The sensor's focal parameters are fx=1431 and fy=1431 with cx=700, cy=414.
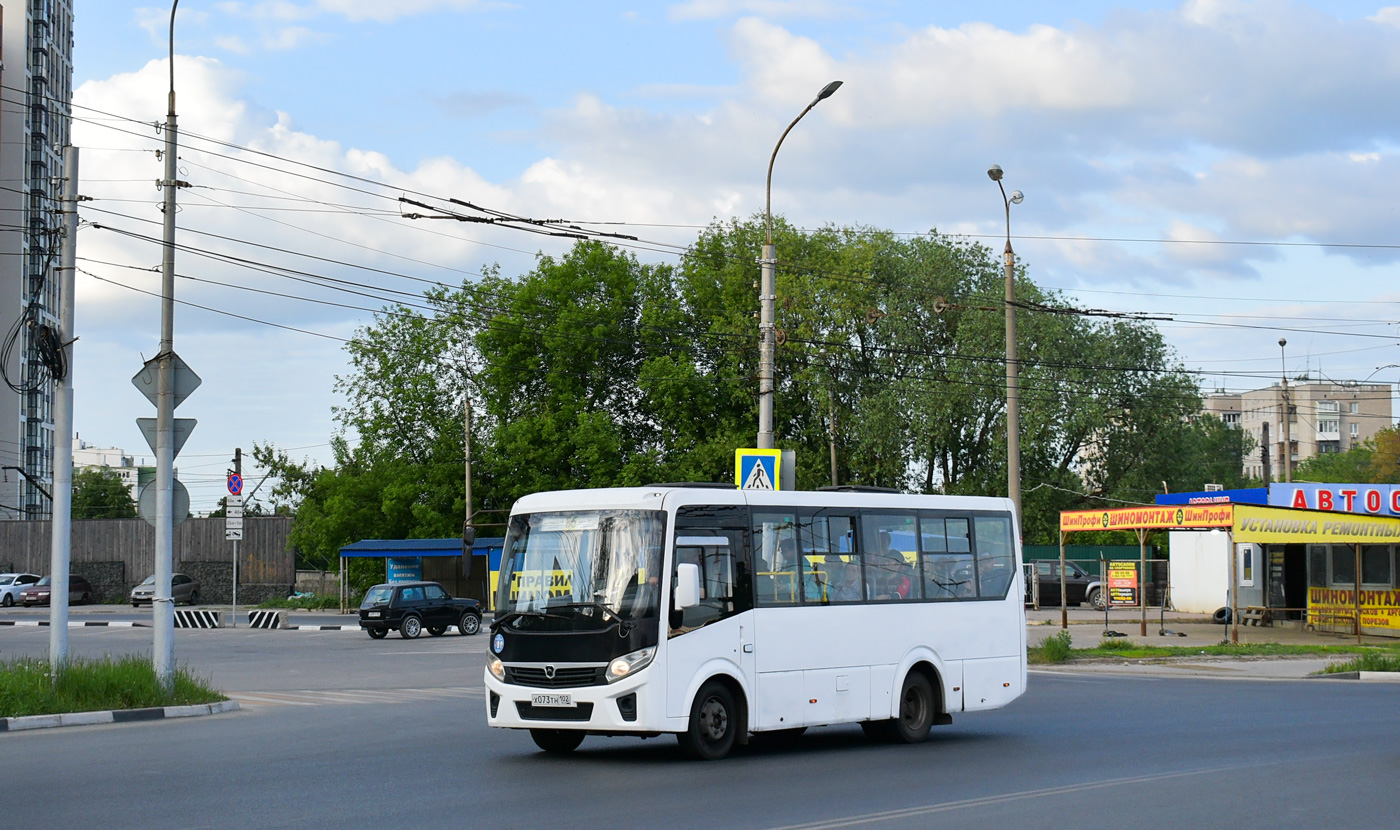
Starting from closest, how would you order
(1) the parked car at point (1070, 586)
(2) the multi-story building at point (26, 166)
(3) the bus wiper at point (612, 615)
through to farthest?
(3) the bus wiper at point (612, 615) → (1) the parked car at point (1070, 586) → (2) the multi-story building at point (26, 166)

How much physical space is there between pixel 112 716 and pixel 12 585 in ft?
179

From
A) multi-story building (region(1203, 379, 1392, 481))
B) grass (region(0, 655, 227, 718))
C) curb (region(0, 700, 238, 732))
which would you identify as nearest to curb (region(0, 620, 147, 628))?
grass (region(0, 655, 227, 718))

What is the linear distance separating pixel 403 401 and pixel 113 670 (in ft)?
145

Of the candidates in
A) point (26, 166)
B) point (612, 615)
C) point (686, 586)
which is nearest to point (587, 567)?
point (612, 615)

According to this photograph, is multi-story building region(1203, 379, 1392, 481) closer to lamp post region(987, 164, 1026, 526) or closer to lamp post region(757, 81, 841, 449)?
lamp post region(987, 164, 1026, 526)

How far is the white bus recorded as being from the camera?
1237 centimetres

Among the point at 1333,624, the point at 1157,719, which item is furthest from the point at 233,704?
the point at 1333,624

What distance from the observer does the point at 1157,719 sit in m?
17.2

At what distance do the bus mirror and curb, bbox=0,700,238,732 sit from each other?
790 cm

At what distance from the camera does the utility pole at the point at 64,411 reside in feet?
59.5

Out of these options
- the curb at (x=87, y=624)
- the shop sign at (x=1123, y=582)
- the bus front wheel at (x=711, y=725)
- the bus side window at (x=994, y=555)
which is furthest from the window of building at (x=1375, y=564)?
the curb at (x=87, y=624)

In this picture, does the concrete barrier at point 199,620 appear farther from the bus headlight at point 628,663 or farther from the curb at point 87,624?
the bus headlight at point 628,663

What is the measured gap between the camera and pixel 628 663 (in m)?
12.2

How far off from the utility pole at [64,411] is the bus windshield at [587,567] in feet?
26.4
